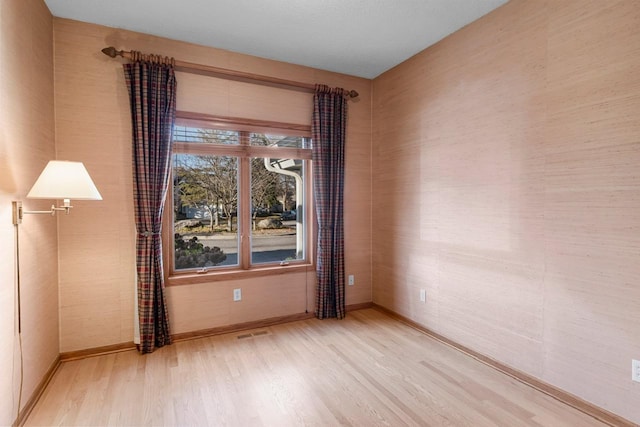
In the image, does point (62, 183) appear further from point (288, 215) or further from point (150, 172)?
point (288, 215)

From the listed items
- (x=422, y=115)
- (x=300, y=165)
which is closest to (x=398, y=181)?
(x=422, y=115)

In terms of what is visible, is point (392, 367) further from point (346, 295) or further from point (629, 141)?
point (629, 141)

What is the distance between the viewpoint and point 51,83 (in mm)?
2588

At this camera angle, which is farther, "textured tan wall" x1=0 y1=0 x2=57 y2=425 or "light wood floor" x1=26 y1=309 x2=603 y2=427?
"light wood floor" x1=26 y1=309 x2=603 y2=427

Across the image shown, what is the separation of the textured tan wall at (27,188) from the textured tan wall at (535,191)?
3114 mm

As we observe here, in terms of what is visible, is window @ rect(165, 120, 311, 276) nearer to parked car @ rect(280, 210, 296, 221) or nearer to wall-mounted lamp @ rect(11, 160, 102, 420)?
parked car @ rect(280, 210, 296, 221)

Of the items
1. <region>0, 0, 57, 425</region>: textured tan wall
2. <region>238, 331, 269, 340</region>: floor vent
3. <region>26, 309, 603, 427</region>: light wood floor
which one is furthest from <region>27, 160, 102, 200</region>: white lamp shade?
<region>238, 331, 269, 340</region>: floor vent

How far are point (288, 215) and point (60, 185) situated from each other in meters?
2.20

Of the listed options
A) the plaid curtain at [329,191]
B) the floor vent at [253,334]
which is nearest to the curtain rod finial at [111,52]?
the plaid curtain at [329,191]

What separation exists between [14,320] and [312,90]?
313 cm

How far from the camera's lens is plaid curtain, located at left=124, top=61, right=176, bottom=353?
280cm

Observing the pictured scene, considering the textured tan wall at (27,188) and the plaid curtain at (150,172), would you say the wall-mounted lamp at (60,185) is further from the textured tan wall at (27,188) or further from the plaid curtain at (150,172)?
the plaid curtain at (150,172)

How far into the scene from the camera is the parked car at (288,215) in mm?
3719

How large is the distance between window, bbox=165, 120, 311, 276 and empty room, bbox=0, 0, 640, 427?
0.9 inches
